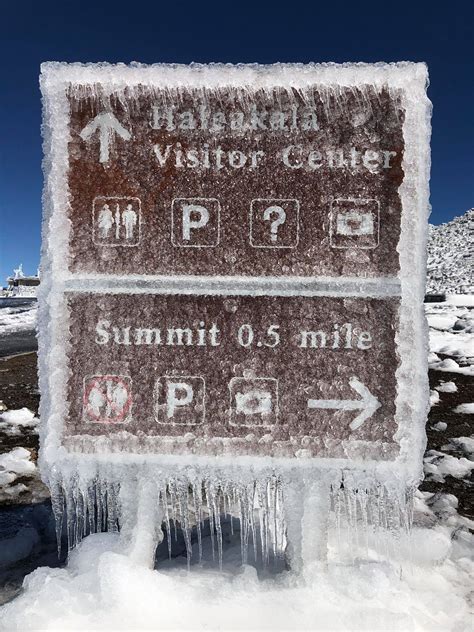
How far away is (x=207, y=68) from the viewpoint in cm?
192

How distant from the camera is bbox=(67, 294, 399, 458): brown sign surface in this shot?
6.27ft

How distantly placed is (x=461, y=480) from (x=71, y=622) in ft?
7.32

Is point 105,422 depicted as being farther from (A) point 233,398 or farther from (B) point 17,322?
(B) point 17,322

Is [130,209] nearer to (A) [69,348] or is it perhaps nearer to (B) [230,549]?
(A) [69,348]

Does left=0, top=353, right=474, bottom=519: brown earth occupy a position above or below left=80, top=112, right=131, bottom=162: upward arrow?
below

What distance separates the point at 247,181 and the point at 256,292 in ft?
1.35

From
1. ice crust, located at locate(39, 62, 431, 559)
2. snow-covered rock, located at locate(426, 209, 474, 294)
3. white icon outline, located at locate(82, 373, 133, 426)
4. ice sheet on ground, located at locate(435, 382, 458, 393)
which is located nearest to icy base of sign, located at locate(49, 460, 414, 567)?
ice crust, located at locate(39, 62, 431, 559)

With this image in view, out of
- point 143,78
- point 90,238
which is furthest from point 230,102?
point 90,238

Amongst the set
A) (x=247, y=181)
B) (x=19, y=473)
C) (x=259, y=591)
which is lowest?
(x=259, y=591)

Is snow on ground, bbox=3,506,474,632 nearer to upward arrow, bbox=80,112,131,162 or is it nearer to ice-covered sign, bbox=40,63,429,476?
ice-covered sign, bbox=40,63,429,476

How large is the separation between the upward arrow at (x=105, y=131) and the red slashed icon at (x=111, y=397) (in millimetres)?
820

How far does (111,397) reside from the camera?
1.93m

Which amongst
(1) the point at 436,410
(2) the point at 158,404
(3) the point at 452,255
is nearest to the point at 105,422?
(2) the point at 158,404

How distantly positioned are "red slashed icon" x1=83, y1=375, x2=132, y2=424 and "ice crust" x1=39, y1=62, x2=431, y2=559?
4.6 inches
